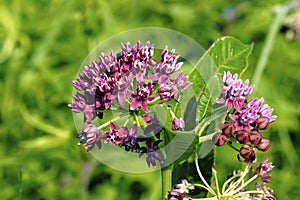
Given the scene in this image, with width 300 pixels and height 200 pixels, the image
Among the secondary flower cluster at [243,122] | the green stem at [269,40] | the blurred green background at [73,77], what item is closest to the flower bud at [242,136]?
the secondary flower cluster at [243,122]

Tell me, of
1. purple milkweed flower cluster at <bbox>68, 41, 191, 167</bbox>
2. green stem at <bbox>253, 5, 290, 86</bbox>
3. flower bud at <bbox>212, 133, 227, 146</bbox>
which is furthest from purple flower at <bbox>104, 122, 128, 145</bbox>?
green stem at <bbox>253, 5, 290, 86</bbox>

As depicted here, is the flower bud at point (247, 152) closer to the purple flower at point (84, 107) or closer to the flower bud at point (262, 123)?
the flower bud at point (262, 123)

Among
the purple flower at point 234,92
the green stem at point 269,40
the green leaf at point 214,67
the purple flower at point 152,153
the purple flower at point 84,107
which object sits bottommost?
the purple flower at point 152,153

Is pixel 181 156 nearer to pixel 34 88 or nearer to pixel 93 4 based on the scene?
pixel 93 4

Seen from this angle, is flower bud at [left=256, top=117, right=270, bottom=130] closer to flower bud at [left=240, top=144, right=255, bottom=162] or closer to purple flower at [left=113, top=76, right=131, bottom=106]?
flower bud at [left=240, top=144, right=255, bottom=162]

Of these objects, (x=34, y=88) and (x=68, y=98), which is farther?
(x=34, y=88)

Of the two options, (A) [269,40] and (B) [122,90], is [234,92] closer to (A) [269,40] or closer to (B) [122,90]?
(B) [122,90]

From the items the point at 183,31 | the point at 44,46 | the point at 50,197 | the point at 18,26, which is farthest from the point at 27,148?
the point at 183,31
